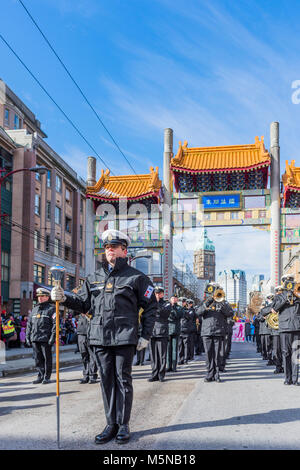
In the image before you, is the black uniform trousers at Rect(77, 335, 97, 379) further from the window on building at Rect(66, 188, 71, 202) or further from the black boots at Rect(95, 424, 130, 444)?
the window on building at Rect(66, 188, 71, 202)

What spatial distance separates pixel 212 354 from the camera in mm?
10773

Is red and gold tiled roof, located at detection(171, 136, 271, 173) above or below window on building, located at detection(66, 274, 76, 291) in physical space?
above

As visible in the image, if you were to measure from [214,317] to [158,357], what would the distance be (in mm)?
1556

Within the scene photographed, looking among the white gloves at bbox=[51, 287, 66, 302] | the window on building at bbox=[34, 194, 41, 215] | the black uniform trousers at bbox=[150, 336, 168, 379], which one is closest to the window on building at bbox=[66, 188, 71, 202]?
the window on building at bbox=[34, 194, 41, 215]

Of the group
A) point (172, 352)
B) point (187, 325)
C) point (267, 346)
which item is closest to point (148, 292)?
point (172, 352)

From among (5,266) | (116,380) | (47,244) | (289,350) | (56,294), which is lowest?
(289,350)

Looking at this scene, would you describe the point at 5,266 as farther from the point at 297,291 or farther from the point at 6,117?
the point at 297,291

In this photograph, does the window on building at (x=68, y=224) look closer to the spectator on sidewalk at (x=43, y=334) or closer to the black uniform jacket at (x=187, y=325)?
the black uniform jacket at (x=187, y=325)

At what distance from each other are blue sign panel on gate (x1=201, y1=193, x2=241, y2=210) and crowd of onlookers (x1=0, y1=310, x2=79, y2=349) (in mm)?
10788

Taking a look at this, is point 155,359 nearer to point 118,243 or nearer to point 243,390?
point 243,390

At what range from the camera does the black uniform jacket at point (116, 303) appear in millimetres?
5570

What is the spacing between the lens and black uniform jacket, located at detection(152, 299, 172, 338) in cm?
1138

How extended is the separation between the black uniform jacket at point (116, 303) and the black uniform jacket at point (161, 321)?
5.39m

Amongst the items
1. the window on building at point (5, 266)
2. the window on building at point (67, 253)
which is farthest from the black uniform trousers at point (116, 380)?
the window on building at point (67, 253)
